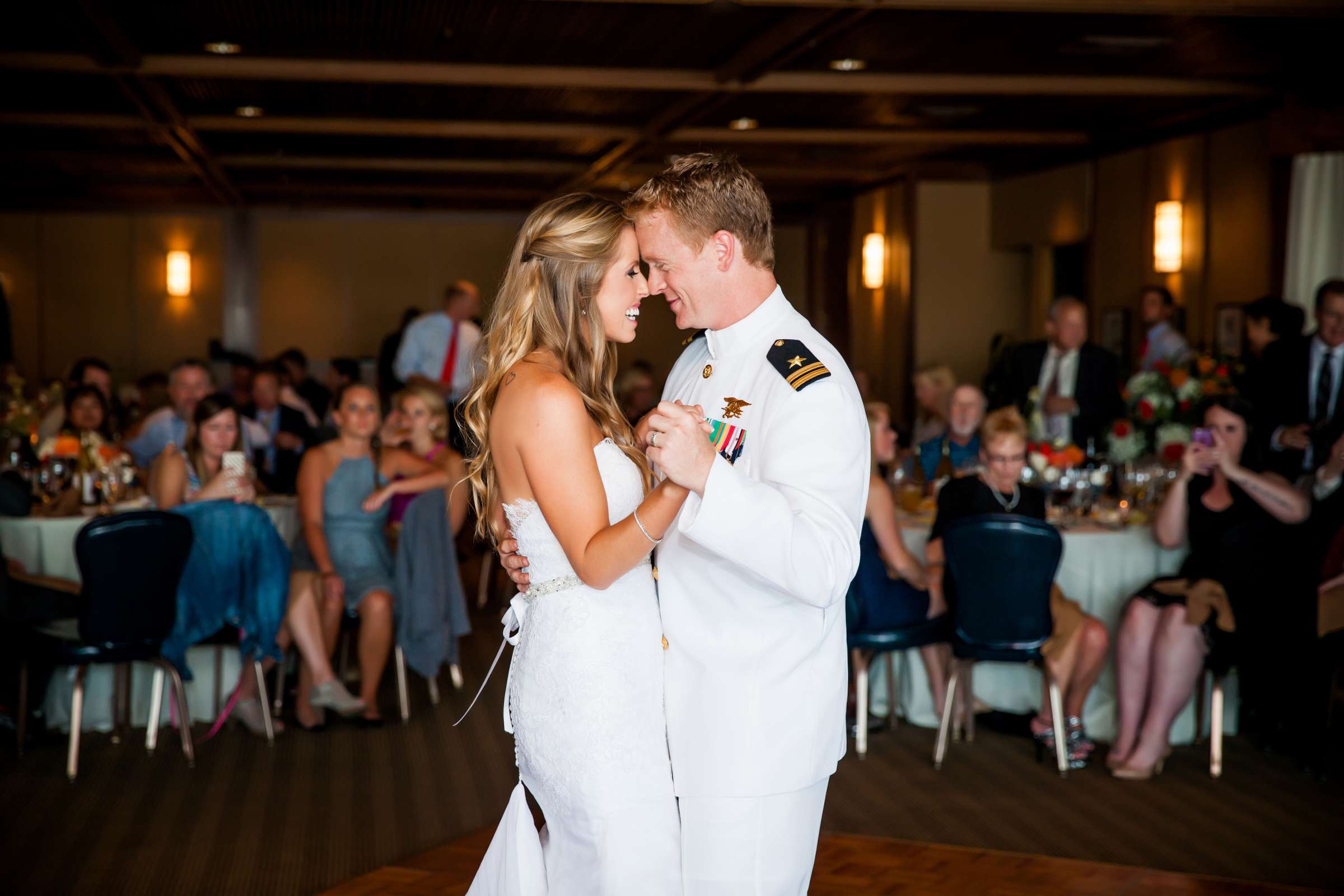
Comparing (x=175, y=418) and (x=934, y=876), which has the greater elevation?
(x=175, y=418)

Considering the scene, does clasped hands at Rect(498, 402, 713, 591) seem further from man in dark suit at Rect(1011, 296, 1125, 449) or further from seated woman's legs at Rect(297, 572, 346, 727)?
man in dark suit at Rect(1011, 296, 1125, 449)

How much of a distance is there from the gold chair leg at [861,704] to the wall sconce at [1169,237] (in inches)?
216

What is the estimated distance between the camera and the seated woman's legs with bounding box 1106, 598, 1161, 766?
4.73 metres

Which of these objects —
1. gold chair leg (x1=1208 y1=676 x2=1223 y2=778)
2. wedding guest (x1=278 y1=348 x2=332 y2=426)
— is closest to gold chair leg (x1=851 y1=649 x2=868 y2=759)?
gold chair leg (x1=1208 y1=676 x2=1223 y2=778)

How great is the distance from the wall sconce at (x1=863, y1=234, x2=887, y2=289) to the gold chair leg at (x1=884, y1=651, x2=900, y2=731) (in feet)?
27.3

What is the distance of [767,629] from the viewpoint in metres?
2.09

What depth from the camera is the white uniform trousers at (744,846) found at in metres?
2.06

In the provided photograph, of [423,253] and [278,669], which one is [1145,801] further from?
[423,253]

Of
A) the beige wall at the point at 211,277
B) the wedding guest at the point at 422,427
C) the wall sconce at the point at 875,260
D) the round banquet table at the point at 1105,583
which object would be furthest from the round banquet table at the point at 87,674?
the beige wall at the point at 211,277

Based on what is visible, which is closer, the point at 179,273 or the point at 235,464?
the point at 235,464

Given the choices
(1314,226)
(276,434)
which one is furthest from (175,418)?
(1314,226)

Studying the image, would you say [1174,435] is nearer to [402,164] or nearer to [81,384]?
[81,384]

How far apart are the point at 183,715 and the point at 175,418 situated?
3225 millimetres

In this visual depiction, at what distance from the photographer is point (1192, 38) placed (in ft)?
22.5
